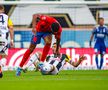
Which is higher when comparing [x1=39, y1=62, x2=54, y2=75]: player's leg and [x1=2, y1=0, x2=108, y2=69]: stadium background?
[x1=2, y1=0, x2=108, y2=69]: stadium background

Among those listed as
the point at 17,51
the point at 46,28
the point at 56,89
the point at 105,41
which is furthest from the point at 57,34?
the point at 105,41

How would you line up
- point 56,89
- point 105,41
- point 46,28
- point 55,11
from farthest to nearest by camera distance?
1. point 55,11
2. point 105,41
3. point 46,28
4. point 56,89

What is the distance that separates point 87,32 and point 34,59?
1113cm

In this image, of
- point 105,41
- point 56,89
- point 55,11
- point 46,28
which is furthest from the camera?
point 55,11

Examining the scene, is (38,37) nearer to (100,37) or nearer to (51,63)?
(51,63)

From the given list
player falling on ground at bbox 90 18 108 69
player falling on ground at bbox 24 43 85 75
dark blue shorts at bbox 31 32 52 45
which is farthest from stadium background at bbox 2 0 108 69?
dark blue shorts at bbox 31 32 52 45

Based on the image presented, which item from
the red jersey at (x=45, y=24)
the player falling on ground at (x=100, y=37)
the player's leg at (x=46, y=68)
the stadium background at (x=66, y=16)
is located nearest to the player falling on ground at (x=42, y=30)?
the red jersey at (x=45, y=24)

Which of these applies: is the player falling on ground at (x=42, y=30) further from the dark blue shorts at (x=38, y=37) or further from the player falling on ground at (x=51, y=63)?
the player falling on ground at (x=51, y=63)

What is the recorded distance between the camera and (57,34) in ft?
61.0

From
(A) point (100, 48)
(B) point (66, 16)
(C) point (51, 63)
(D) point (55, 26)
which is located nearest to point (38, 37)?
(D) point (55, 26)

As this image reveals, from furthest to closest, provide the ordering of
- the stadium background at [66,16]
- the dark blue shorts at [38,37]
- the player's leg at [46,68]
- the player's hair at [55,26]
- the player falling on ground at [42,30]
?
1. the stadium background at [66,16]
2. the player's leg at [46,68]
3. the dark blue shorts at [38,37]
4. the player falling on ground at [42,30]
5. the player's hair at [55,26]

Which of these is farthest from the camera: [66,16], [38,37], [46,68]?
[66,16]

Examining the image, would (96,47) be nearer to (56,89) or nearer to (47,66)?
(47,66)

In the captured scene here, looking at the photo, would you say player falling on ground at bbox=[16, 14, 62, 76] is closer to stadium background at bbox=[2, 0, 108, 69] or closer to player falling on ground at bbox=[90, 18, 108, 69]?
player falling on ground at bbox=[90, 18, 108, 69]
